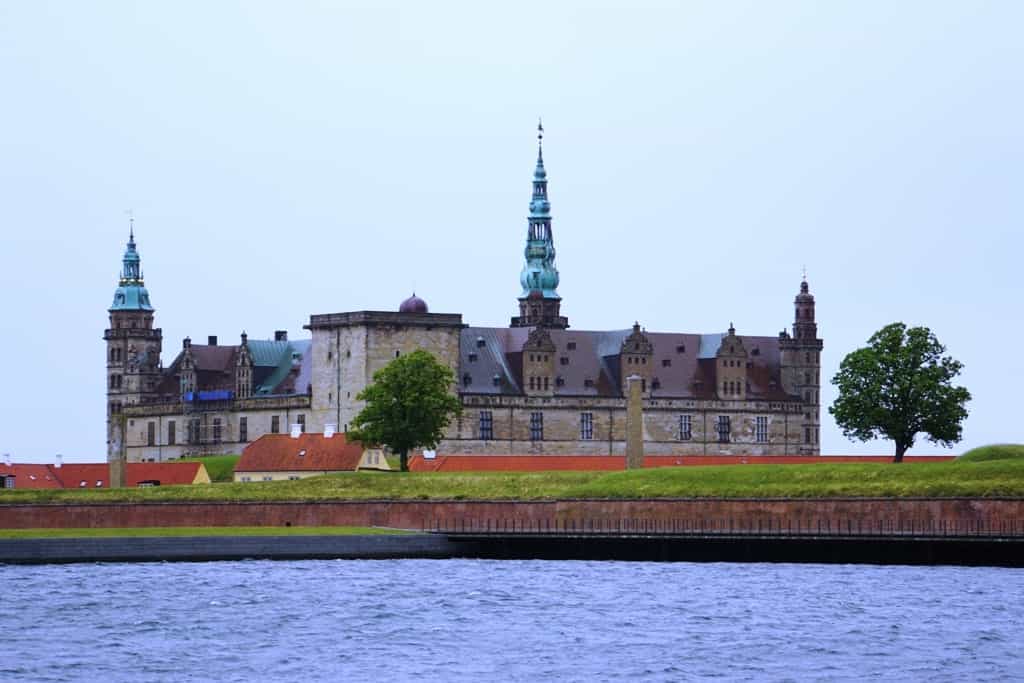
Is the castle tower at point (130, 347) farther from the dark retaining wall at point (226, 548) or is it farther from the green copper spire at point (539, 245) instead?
the dark retaining wall at point (226, 548)

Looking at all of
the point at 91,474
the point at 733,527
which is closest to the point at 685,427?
the point at 91,474

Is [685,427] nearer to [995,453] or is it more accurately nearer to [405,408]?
[405,408]

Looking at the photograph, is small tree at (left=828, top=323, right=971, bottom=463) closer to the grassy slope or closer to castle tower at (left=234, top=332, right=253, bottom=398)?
the grassy slope

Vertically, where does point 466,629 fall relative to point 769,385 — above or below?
below

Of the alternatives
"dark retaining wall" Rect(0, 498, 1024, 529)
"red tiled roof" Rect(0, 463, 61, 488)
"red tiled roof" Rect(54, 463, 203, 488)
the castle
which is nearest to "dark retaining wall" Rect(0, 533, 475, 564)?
"dark retaining wall" Rect(0, 498, 1024, 529)

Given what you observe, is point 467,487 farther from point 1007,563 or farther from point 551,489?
point 1007,563

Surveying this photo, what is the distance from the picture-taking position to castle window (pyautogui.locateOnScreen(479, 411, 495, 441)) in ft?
526

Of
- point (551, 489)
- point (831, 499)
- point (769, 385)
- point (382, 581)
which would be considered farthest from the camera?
point (769, 385)

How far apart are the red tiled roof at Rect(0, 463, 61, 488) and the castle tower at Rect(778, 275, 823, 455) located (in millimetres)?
49193

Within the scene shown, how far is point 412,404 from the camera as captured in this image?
447 ft

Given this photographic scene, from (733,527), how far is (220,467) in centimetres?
5085

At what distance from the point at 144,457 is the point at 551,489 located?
202 ft

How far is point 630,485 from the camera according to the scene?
115 meters

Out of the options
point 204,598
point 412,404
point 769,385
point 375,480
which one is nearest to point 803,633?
point 204,598
